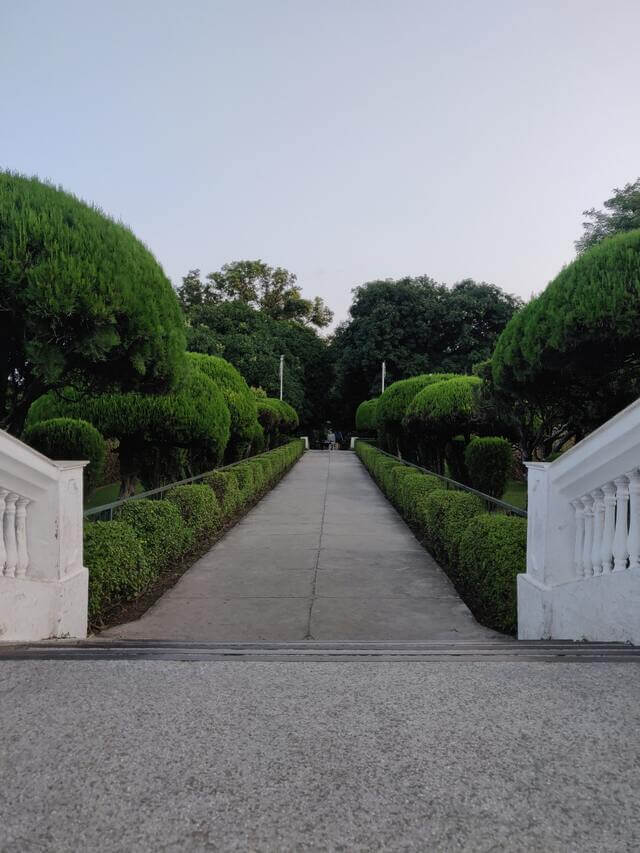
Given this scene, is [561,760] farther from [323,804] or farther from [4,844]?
[4,844]

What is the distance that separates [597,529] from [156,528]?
3918mm

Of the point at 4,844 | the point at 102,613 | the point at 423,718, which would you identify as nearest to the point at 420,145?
the point at 102,613

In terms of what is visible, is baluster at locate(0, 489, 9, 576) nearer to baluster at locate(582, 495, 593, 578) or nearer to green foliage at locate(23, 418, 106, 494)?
baluster at locate(582, 495, 593, 578)

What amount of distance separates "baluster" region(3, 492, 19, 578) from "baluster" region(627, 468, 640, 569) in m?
3.47

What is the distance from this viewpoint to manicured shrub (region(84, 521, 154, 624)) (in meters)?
4.00

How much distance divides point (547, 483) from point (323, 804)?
105 inches

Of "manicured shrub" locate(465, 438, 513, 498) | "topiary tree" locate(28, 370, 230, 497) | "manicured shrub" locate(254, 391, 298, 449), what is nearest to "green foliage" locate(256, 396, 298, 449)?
"manicured shrub" locate(254, 391, 298, 449)

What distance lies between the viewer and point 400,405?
51.5 feet

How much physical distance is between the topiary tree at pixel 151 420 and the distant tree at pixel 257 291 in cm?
3615

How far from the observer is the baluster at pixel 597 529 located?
10.6ft

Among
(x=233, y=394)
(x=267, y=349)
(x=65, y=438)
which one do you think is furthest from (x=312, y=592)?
(x=267, y=349)

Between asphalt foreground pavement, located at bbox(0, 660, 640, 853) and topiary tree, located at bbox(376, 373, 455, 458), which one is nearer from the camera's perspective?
asphalt foreground pavement, located at bbox(0, 660, 640, 853)

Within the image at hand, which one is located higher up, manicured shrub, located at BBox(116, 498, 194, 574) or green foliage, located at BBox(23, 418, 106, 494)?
green foliage, located at BBox(23, 418, 106, 494)

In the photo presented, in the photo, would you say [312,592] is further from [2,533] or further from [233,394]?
[233,394]
